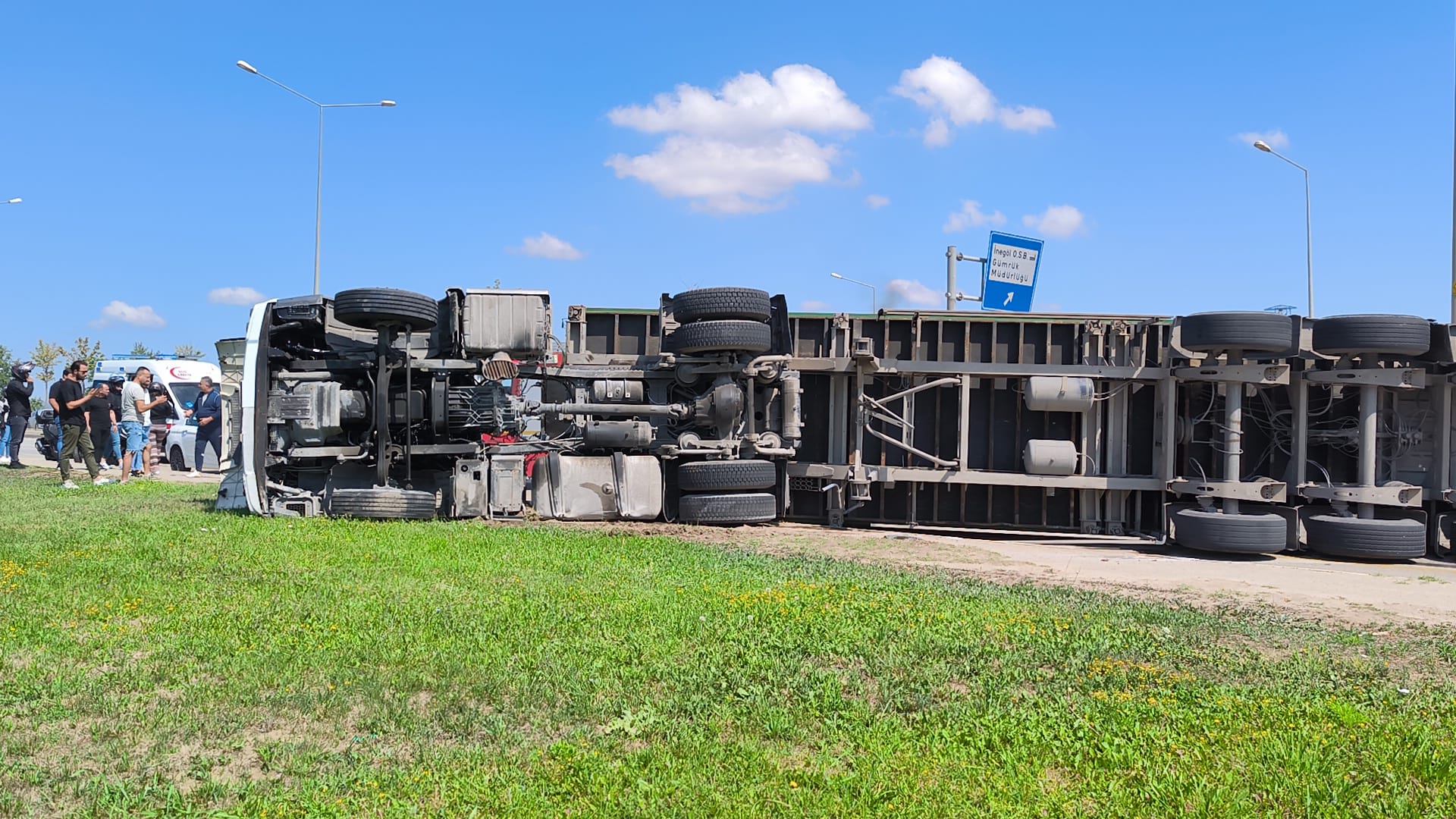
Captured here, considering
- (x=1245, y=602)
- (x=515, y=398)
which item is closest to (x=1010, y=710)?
→ (x=1245, y=602)

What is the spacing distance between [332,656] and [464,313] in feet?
21.7

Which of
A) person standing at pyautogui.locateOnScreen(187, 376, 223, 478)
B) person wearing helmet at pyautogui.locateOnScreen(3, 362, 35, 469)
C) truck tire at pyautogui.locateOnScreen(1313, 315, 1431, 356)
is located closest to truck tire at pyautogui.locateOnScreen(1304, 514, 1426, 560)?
truck tire at pyautogui.locateOnScreen(1313, 315, 1431, 356)

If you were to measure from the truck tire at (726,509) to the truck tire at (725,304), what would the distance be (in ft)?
6.22

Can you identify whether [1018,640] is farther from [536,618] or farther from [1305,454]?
[1305,454]

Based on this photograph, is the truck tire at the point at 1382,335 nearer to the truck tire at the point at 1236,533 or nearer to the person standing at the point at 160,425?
the truck tire at the point at 1236,533

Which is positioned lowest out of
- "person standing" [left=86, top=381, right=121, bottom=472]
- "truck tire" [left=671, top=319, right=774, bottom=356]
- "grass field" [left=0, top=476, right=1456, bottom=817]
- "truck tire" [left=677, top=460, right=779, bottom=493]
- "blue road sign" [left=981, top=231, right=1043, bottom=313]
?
"grass field" [left=0, top=476, right=1456, bottom=817]

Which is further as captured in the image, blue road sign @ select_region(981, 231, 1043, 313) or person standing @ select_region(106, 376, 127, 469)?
blue road sign @ select_region(981, 231, 1043, 313)

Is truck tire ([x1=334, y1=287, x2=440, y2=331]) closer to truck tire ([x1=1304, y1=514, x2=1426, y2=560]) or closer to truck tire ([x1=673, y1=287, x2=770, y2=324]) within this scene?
truck tire ([x1=673, y1=287, x2=770, y2=324])

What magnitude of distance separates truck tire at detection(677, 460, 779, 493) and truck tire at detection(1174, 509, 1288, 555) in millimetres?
4175

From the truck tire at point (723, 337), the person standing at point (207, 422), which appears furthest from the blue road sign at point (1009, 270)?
the person standing at point (207, 422)

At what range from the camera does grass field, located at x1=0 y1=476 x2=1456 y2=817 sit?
3.82 m

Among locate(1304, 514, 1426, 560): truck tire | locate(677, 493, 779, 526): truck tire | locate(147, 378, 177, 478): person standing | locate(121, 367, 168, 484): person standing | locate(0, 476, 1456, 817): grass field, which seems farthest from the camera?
Answer: locate(147, 378, 177, 478): person standing

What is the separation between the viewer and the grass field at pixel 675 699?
3824 millimetres

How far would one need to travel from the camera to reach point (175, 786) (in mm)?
3824
